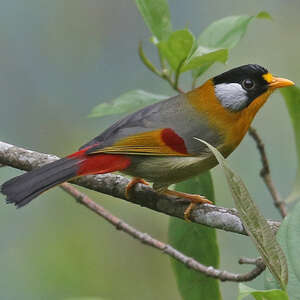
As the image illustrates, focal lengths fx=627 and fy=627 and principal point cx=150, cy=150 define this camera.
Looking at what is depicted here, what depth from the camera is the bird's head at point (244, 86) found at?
11.6 ft

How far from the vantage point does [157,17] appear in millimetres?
3119

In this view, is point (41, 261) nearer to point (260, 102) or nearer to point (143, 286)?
point (143, 286)

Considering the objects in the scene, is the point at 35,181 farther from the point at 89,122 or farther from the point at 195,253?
the point at 89,122

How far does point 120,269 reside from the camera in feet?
15.4

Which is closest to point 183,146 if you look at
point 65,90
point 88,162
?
point 88,162

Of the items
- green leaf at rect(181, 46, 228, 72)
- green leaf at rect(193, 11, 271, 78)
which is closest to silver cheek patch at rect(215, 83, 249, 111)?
green leaf at rect(193, 11, 271, 78)

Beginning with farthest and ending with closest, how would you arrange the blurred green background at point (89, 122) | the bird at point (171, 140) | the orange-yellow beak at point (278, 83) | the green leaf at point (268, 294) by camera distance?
the blurred green background at point (89, 122) < the orange-yellow beak at point (278, 83) < the bird at point (171, 140) < the green leaf at point (268, 294)

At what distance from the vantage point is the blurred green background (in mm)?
4613

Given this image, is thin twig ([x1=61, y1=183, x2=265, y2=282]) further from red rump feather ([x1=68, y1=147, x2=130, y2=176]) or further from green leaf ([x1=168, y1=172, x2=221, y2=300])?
red rump feather ([x1=68, y1=147, x2=130, y2=176])

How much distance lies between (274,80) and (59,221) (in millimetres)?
2134

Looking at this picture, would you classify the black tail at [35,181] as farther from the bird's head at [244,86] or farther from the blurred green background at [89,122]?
the blurred green background at [89,122]

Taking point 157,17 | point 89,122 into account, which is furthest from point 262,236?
point 89,122

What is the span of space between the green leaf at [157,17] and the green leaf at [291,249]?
5.08ft

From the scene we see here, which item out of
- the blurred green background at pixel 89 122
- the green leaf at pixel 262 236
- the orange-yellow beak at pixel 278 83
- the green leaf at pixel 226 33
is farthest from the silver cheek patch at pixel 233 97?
the green leaf at pixel 262 236
